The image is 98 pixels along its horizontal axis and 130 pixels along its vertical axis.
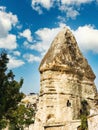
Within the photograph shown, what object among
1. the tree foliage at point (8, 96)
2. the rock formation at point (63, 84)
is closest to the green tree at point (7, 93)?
the tree foliage at point (8, 96)

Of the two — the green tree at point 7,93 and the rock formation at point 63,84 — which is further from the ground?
the rock formation at point 63,84

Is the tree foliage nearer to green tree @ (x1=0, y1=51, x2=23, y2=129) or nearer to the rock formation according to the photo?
green tree @ (x1=0, y1=51, x2=23, y2=129)

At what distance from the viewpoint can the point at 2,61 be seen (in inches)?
971

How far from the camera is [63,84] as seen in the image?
1725 inches

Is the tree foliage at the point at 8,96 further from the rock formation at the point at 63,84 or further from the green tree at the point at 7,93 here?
the rock formation at the point at 63,84

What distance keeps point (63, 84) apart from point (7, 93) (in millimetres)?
20402

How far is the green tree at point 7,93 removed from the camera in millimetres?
23516

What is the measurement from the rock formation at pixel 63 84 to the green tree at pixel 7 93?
15.5 metres

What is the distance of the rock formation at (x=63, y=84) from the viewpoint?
140 feet

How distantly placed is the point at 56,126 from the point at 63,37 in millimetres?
13081

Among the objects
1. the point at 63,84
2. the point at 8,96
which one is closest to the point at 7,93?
the point at 8,96

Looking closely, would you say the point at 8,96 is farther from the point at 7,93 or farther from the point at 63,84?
the point at 63,84

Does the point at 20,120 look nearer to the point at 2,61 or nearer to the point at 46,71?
the point at 2,61

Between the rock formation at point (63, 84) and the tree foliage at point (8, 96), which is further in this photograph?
the rock formation at point (63, 84)
